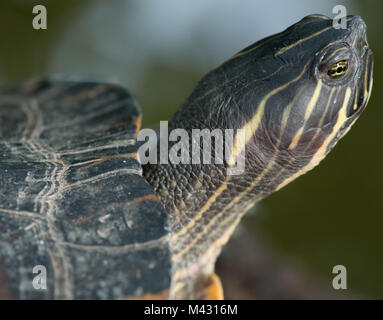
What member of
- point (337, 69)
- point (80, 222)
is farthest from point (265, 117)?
point (80, 222)

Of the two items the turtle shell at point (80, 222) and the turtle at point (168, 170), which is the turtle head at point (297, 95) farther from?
the turtle shell at point (80, 222)

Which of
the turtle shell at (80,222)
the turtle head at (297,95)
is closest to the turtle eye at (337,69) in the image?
the turtle head at (297,95)

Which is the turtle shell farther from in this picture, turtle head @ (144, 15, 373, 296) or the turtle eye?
the turtle eye

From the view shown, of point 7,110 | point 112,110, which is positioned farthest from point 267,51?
point 7,110

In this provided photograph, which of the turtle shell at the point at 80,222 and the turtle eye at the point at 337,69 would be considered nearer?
the turtle shell at the point at 80,222

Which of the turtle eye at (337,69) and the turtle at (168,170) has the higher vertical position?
the turtle eye at (337,69)
